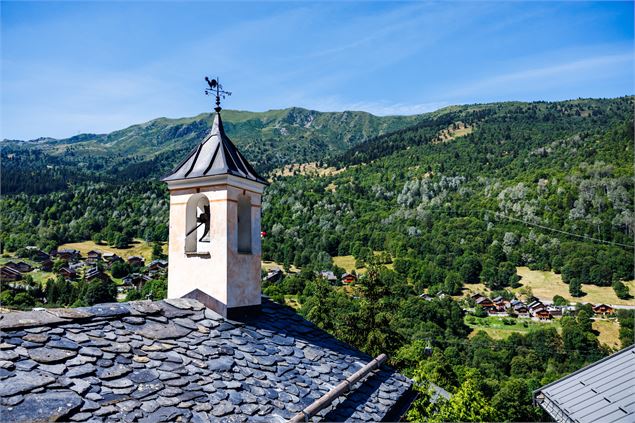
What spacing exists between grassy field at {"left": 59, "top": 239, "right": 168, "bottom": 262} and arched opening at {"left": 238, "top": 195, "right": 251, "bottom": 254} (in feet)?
350

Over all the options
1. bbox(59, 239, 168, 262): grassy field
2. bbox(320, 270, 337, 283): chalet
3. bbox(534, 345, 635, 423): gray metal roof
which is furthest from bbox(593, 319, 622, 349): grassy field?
bbox(59, 239, 168, 262): grassy field

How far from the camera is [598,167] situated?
4825 inches

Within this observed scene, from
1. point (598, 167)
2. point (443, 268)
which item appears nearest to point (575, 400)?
point (443, 268)

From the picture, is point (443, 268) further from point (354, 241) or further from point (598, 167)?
point (598, 167)

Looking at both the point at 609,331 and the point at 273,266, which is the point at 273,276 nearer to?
the point at 273,266

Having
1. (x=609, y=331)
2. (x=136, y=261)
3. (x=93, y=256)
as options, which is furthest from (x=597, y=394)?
(x=93, y=256)

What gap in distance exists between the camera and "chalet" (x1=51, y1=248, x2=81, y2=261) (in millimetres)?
104762

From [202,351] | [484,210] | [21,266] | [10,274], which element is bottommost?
[10,274]

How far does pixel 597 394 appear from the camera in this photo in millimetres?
15031

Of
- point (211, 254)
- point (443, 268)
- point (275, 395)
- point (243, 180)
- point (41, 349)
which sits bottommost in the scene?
point (443, 268)

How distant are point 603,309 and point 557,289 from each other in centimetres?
1359

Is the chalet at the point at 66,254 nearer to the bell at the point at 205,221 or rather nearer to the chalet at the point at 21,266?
the chalet at the point at 21,266

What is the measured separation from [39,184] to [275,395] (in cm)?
18308

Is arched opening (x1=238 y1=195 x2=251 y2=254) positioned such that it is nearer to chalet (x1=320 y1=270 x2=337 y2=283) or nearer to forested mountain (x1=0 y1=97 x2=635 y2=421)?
forested mountain (x1=0 y1=97 x2=635 y2=421)
